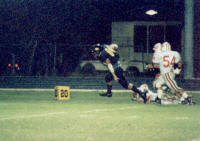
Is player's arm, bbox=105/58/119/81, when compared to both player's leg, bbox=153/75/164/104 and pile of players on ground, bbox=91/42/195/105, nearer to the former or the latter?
pile of players on ground, bbox=91/42/195/105

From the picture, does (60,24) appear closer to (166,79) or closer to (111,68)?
(111,68)

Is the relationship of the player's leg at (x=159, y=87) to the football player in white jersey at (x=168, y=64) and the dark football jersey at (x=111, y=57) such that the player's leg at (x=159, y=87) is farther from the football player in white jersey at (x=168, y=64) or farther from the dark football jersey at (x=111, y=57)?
the dark football jersey at (x=111, y=57)

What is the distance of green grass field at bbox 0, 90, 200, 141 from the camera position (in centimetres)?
706

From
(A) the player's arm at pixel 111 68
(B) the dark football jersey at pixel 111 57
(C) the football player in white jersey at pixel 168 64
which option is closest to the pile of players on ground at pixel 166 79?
(C) the football player in white jersey at pixel 168 64

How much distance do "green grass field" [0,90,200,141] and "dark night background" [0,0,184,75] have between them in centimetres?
1108

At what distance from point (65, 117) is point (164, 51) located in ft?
14.6

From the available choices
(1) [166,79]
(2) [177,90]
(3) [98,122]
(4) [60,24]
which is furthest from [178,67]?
(4) [60,24]

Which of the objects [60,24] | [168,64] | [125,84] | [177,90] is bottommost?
[177,90]

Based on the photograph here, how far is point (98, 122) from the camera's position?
860cm

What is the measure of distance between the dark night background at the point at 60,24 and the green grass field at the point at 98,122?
11.1 m

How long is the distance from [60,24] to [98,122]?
1880 centimetres

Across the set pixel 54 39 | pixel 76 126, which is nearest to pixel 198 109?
pixel 76 126

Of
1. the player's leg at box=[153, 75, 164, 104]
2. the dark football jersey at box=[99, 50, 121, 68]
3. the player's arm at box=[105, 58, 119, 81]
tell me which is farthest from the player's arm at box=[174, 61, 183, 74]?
the dark football jersey at box=[99, 50, 121, 68]

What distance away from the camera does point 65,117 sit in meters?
9.31
